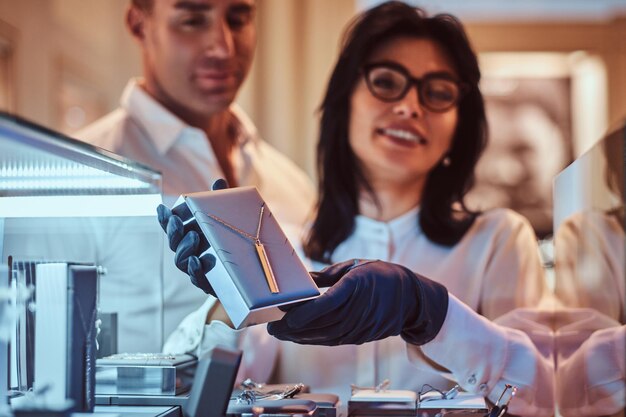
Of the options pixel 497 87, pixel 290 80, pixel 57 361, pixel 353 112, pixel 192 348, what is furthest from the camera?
pixel 497 87

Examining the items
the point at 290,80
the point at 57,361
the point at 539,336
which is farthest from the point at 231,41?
the point at 57,361

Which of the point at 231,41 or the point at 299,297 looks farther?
the point at 231,41

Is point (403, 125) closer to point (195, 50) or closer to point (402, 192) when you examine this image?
point (402, 192)

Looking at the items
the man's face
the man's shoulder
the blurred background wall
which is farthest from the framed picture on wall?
the man's shoulder

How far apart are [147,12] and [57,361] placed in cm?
124

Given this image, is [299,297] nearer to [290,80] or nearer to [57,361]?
[57,361]

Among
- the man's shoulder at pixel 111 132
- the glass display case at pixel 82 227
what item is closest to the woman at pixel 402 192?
the glass display case at pixel 82 227

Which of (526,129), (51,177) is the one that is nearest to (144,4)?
(51,177)

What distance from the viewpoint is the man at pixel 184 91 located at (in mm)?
1860

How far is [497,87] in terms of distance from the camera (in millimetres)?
2943

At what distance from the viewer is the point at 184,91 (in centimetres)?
189

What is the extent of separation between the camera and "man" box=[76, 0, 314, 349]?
186cm

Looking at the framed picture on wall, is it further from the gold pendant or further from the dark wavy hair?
the gold pendant

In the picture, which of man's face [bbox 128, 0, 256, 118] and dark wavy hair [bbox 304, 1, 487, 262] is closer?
dark wavy hair [bbox 304, 1, 487, 262]
